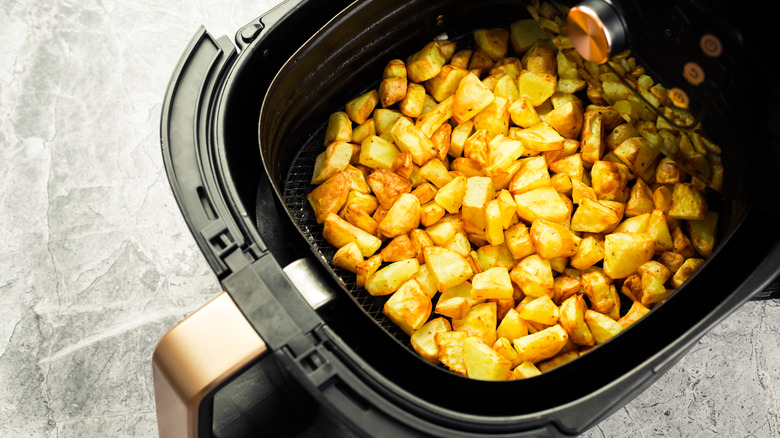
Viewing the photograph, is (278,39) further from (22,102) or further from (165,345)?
(22,102)

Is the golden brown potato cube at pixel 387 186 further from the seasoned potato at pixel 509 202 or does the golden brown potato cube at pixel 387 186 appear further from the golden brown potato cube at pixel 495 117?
the golden brown potato cube at pixel 495 117

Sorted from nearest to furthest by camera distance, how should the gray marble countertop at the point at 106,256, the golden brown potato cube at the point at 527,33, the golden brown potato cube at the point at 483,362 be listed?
1. the golden brown potato cube at the point at 483,362
2. the golden brown potato cube at the point at 527,33
3. the gray marble countertop at the point at 106,256

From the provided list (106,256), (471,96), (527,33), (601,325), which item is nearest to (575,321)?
(601,325)

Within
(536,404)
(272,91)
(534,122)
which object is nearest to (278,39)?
(272,91)

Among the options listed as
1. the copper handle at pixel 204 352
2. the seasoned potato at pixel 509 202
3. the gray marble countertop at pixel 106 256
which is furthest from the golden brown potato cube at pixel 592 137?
the copper handle at pixel 204 352

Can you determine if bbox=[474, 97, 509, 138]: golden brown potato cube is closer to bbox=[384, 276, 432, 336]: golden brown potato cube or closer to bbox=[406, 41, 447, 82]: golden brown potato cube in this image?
bbox=[406, 41, 447, 82]: golden brown potato cube
